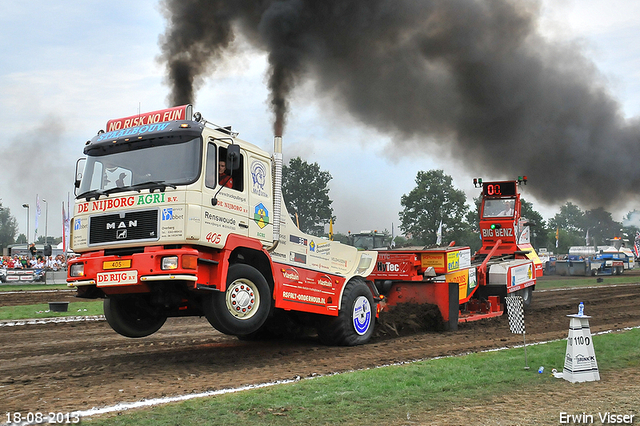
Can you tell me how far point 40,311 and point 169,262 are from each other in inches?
461

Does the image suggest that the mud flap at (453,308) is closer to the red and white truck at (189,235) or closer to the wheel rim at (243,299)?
the red and white truck at (189,235)

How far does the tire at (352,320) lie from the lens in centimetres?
1010

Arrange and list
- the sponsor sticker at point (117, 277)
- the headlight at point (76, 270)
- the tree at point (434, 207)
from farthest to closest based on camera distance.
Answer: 1. the tree at point (434, 207)
2. the headlight at point (76, 270)
3. the sponsor sticker at point (117, 277)

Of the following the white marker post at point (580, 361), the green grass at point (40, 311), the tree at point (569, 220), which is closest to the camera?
the white marker post at point (580, 361)

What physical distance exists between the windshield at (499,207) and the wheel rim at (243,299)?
38.8 feet

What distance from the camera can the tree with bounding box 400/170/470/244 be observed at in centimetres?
6209

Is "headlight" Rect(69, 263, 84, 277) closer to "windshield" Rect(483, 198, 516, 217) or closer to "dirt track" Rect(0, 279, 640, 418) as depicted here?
"dirt track" Rect(0, 279, 640, 418)

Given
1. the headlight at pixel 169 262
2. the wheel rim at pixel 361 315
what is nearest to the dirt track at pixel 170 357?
the wheel rim at pixel 361 315

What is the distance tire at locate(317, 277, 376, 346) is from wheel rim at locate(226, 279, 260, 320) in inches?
92.2

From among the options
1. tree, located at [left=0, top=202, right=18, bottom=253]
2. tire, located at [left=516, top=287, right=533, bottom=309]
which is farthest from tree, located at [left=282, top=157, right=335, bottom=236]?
tree, located at [left=0, top=202, right=18, bottom=253]

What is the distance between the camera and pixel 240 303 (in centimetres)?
793

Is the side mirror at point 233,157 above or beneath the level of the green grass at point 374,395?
above

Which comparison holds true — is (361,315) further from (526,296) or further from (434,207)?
(434,207)

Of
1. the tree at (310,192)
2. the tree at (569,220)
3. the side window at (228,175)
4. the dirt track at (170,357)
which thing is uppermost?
the tree at (569,220)
